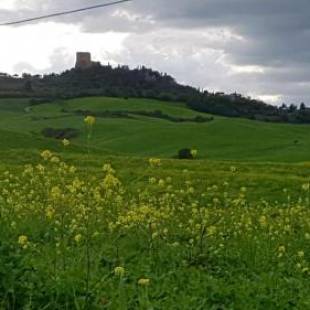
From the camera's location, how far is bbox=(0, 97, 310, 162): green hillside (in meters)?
66.4

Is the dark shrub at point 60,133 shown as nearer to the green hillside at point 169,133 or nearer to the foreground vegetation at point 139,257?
the green hillside at point 169,133

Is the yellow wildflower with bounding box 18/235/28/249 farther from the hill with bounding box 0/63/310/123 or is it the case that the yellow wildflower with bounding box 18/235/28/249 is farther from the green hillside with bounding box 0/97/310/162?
the hill with bounding box 0/63/310/123

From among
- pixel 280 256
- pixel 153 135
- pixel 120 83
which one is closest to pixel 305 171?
pixel 280 256

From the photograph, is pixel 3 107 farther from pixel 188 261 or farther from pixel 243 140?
pixel 188 261

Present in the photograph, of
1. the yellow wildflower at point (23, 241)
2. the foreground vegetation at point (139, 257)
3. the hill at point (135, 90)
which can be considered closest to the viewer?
the foreground vegetation at point (139, 257)

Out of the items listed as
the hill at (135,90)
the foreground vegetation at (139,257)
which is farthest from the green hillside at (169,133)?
→ the foreground vegetation at (139,257)

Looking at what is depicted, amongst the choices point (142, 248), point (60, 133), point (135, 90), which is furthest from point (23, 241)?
point (135, 90)

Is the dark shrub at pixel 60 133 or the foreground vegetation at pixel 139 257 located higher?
the foreground vegetation at pixel 139 257

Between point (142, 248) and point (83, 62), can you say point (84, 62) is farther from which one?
point (142, 248)

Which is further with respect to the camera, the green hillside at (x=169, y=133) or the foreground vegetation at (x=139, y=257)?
the green hillside at (x=169, y=133)

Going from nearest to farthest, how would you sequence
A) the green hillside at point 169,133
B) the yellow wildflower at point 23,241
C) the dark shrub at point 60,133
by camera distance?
the yellow wildflower at point 23,241, the green hillside at point 169,133, the dark shrub at point 60,133

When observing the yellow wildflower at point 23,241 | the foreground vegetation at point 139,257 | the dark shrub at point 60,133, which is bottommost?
the dark shrub at point 60,133

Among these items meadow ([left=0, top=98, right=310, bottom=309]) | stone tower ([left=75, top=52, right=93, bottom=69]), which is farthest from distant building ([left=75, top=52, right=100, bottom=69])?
meadow ([left=0, top=98, right=310, bottom=309])

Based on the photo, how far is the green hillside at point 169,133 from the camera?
218 feet
